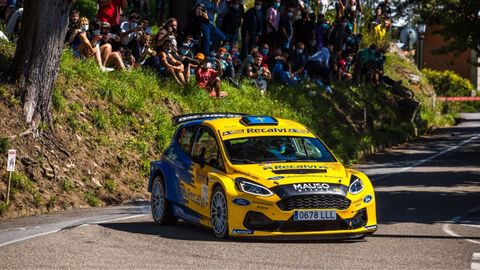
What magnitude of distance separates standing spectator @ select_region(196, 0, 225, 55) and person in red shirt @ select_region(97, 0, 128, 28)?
2.79 m

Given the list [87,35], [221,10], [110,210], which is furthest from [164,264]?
[221,10]

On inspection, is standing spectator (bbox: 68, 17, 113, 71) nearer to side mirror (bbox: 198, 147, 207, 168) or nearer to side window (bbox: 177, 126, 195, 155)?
side window (bbox: 177, 126, 195, 155)

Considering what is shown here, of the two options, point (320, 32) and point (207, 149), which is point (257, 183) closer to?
point (207, 149)

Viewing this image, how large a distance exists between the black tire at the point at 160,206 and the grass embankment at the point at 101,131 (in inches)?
122

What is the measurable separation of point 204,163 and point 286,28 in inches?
663

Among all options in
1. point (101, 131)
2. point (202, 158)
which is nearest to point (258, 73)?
point (101, 131)

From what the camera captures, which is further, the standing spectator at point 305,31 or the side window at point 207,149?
the standing spectator at point 305,31

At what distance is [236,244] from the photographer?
13.7 meters

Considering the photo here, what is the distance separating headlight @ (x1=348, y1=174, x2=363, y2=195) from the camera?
1427cm

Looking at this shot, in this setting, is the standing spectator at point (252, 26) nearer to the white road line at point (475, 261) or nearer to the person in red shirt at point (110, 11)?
the person in red shirt at point (110, 11)

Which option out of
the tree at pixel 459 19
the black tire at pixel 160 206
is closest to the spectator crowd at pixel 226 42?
the tree at pixel 459 19

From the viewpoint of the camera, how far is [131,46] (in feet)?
83.7

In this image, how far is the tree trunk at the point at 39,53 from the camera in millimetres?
20359

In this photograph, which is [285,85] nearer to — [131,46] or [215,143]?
[131,46]
